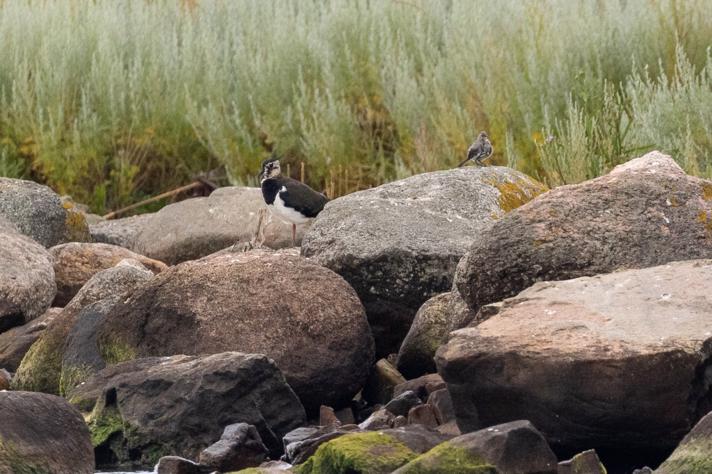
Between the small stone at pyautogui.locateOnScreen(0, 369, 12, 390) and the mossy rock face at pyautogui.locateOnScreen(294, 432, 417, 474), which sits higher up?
the mossy rock face at pyautogui.locateOnScreen(294, 432, 417, 474)

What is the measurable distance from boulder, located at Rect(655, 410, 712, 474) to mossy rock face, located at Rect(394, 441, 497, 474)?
23.8 inches

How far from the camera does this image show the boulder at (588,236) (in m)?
6.57

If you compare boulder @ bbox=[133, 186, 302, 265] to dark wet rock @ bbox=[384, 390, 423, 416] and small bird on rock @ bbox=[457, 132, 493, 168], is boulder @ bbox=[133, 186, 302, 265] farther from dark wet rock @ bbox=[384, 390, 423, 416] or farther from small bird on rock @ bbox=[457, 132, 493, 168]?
dark wet rock @ bbox=[384, 390, 423, 416]

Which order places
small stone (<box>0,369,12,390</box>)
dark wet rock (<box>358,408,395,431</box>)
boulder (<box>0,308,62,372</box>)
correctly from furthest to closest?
boulder (<box>0,308,62,372</box>)
small stone (<box>0,369,12,390</box>)
dark wet rock (<box>358,408,395,431</box>)

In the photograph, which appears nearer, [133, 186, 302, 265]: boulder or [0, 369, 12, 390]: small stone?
[0, 369, 12, 390]: small stone

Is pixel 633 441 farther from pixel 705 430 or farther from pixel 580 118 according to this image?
pixel 580 118

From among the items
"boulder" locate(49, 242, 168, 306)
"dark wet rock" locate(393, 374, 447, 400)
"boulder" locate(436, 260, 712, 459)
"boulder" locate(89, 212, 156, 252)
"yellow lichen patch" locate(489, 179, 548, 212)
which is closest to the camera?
"boulder" locate(436, 260, 712, 459)

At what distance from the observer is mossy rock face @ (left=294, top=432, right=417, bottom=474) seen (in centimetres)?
534

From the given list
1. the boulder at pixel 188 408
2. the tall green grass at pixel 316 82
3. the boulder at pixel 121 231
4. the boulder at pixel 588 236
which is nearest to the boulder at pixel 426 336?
the boulder at pixel 588 236

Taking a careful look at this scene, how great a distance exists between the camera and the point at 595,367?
18.0 feet

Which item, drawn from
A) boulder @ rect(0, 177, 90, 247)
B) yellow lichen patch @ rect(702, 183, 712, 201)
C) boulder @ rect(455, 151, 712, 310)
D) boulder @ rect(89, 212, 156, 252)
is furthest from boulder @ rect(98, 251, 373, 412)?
boulder @ rect(89, 212, 156, 252)

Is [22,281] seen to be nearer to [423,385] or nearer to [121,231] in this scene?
[121,231]

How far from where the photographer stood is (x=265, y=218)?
1037 centimetres

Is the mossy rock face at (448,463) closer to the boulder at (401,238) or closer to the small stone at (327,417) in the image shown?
the small stone at (327,417)
